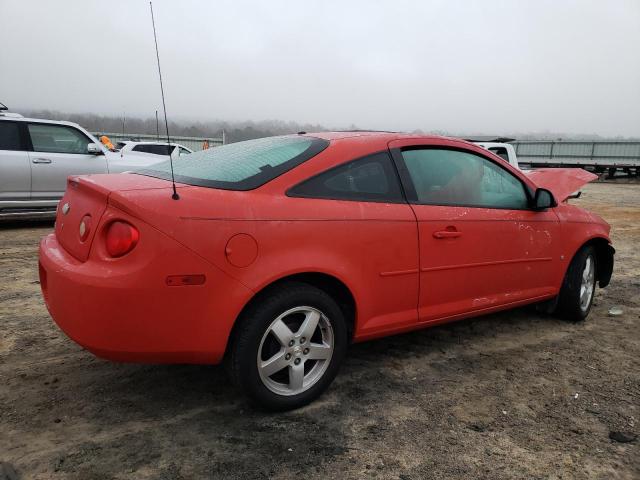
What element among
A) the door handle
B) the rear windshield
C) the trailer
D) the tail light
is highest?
the rear windshield

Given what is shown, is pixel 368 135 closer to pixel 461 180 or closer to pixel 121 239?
pixel 461 180

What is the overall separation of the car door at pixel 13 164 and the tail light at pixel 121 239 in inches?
259

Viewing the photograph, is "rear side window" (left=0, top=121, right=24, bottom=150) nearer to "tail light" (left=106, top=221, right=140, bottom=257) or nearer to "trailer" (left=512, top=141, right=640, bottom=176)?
"tail light" (left=106, top=221, right=140, bottom=257)

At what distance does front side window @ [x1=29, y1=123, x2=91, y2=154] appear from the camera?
795 cm

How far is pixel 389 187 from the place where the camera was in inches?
117

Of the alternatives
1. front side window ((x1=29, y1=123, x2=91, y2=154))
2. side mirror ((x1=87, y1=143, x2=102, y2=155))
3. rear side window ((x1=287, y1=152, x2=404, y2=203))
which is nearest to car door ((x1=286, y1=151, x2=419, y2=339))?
rear side window ((x1=287, y1=152, x2=404, y2=203))

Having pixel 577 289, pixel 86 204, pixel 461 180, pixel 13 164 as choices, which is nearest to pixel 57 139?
pixel 13 164

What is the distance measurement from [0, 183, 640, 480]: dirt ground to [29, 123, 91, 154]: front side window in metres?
5.04

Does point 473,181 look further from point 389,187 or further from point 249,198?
point 249,198

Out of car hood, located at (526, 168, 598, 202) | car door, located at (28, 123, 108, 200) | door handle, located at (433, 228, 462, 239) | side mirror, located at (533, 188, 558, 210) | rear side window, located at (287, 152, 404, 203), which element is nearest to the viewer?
rear side window, located at (287, 152, 404, 203)

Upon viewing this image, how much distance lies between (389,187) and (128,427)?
1.86m

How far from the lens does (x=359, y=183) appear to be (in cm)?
288

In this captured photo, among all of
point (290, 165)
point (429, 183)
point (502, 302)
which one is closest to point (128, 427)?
point (290, 165)

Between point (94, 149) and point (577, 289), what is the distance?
7314 mm
